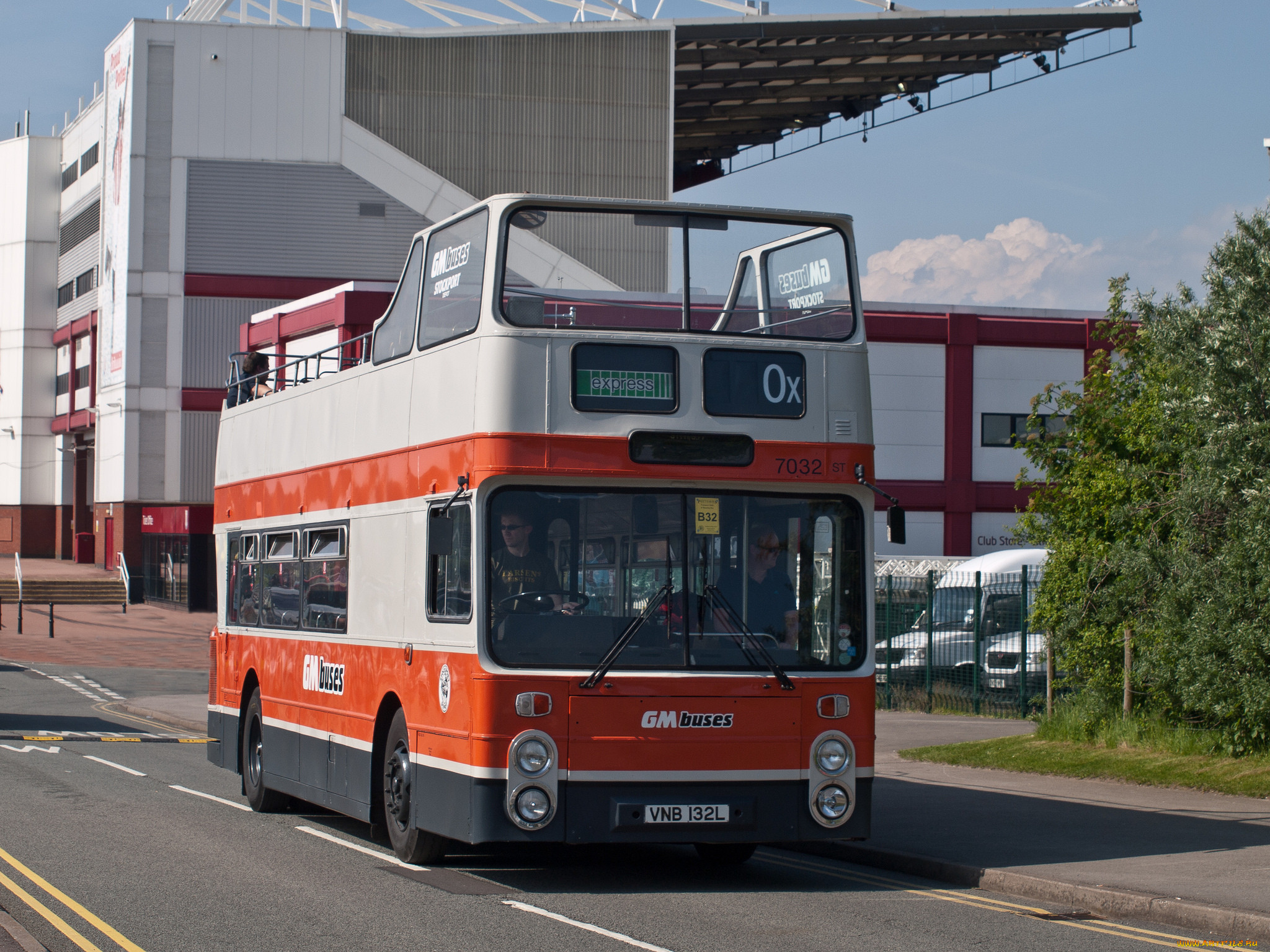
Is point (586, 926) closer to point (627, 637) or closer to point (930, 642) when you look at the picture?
point (627, 637)

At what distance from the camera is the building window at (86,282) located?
7012cm

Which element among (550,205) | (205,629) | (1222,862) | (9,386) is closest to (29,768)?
(550,205)

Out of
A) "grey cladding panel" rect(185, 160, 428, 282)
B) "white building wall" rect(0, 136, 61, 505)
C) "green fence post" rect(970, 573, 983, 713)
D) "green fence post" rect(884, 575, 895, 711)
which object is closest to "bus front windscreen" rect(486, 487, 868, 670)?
"green fence post" rect(970, 573, 983, 713)

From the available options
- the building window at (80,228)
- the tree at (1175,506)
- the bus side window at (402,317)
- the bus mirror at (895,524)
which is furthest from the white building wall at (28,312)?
the bus mirror at (895,524)

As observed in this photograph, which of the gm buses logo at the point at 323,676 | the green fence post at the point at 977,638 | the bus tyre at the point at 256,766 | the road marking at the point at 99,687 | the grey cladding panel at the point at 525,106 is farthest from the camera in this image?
the grey cladding panel at the point at 525,106

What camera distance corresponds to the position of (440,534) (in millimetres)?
10008

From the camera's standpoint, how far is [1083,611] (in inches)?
648

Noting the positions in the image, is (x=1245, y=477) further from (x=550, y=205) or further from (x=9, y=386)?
(x=9, y=386)

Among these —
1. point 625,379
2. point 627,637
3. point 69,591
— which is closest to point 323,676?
point 627,637

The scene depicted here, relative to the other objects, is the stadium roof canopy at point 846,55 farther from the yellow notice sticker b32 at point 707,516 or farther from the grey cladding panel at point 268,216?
the yellow notice sticker b32 at point 707,516

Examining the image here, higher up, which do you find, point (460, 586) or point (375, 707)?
point (460, 586)

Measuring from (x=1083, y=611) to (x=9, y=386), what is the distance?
70.8 meters

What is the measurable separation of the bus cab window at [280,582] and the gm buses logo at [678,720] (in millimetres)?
4653

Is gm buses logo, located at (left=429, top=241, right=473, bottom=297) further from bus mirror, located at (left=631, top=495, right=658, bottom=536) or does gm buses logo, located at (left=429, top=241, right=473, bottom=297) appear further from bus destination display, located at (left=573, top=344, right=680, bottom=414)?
bus mirror, located at (left=631, top=495, right=658, bottom=536)
